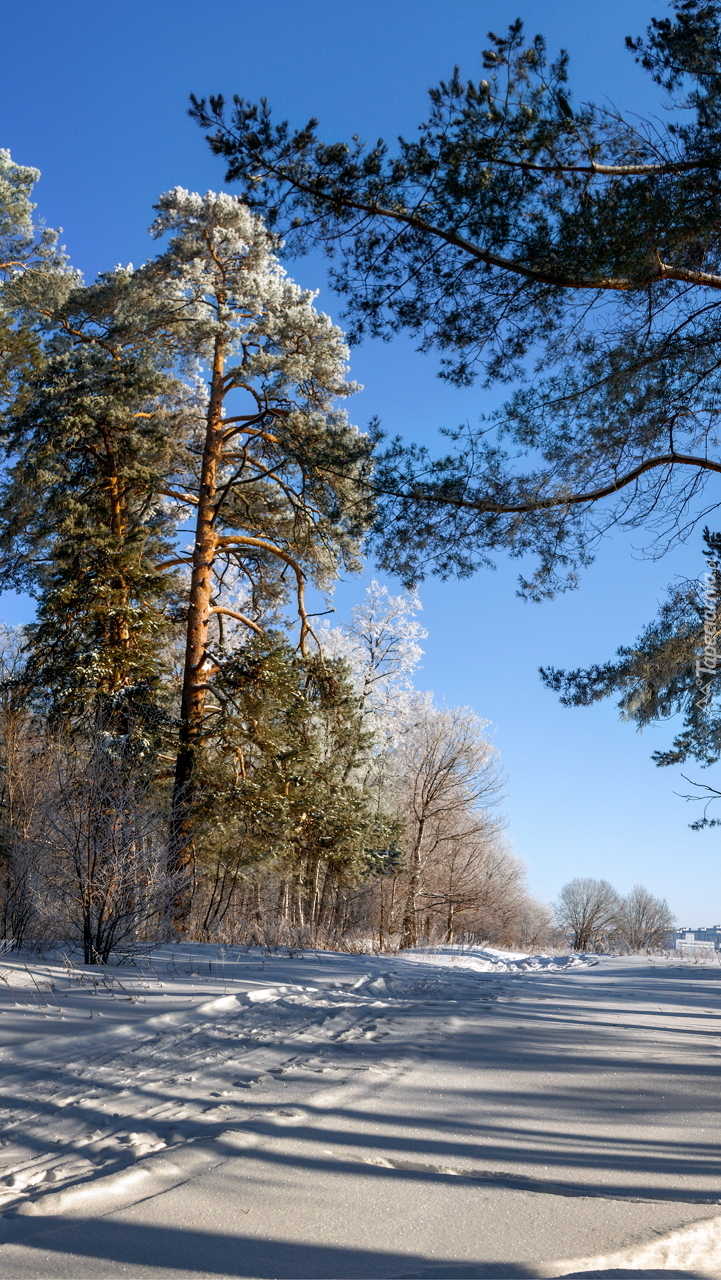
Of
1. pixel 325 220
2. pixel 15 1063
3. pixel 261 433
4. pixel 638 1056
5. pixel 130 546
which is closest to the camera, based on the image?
pixel 15 1063

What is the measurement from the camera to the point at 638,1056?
464 cm

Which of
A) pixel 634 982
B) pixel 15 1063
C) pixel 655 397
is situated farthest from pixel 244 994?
pixel 655 397

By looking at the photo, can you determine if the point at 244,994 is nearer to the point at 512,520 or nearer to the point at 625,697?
the point at 512,520

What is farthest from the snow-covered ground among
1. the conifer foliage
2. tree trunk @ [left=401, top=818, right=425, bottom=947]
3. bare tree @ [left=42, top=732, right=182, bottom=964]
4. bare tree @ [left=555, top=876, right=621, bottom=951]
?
bare tree @ [left=555, top=876, right=621, bottom=951]

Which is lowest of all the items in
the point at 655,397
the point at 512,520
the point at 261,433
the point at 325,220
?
the point at 512,520

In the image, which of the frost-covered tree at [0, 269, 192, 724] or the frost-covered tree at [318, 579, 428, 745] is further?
the frost-covered tree at [318, 579, 428, 745]

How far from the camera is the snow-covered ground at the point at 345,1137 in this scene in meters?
2.23

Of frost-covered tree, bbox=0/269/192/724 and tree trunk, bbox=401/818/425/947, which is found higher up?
frost-covered tree, bbox=0/269/192/724

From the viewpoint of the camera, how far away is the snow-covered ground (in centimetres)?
223

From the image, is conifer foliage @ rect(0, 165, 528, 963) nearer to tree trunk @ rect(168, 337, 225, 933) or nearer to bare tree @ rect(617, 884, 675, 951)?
tree trunk @ rect(168, 337, 225, 933)

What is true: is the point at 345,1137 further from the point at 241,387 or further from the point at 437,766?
the point at 437,766

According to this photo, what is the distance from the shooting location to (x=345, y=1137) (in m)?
3.06

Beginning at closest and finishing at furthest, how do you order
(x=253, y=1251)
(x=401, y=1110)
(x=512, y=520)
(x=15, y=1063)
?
(x=253, y=1251) → (x=401, y=1110) → (x=15, y=1063) → (x=512, y=520)

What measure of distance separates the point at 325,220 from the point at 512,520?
3.34 metres
